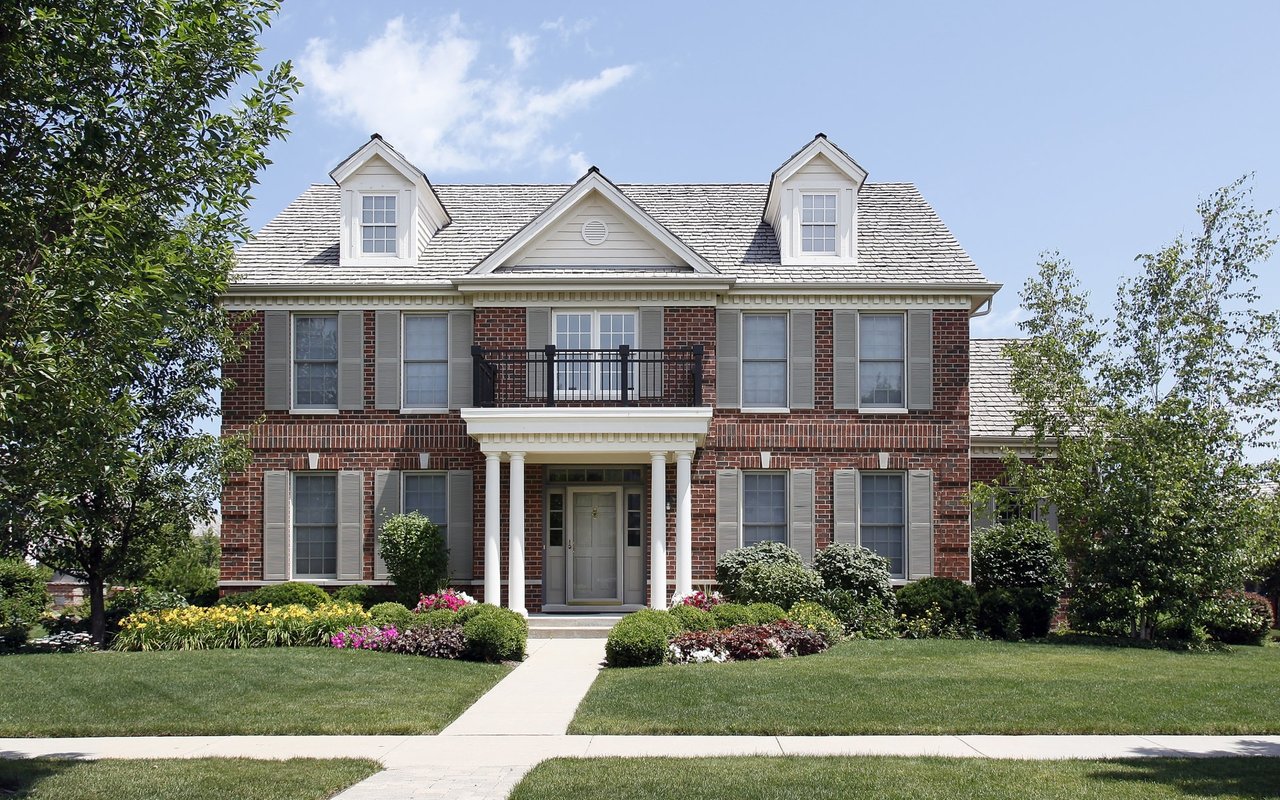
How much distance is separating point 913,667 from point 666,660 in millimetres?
3050

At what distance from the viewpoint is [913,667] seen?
14000 millimetres

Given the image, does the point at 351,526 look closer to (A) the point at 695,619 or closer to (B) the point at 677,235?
(A) the point at 695,619

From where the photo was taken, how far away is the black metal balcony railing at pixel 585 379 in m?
19.7

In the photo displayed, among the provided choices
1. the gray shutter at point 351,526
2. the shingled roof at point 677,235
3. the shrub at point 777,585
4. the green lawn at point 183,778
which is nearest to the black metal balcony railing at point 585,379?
the shingled roof at point 677,235

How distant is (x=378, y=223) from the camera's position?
20891mm

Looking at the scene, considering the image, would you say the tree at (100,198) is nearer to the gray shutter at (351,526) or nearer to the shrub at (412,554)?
the shrub at (412,554)

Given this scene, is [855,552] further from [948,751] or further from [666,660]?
[948,751]

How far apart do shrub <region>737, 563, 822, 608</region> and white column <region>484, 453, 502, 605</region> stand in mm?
3994

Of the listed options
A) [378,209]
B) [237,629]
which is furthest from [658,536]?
[378,209]

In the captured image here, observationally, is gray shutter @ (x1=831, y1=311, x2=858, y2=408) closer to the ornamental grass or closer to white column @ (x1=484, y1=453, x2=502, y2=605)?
white column @ (x1=484, y1=453, x2=502, y2=605)

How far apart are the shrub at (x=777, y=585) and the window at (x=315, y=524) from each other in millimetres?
7247

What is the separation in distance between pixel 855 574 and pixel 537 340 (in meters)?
6.58

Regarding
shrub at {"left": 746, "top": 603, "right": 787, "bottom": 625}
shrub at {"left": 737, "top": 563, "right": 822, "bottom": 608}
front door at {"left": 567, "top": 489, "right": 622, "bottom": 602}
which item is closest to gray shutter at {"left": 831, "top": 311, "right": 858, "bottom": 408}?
shrub at {"left": 737, "top": 563, "right": 822, "bottom": 608}

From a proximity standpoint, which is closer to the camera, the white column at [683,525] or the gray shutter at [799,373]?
the white column at [683,525]
